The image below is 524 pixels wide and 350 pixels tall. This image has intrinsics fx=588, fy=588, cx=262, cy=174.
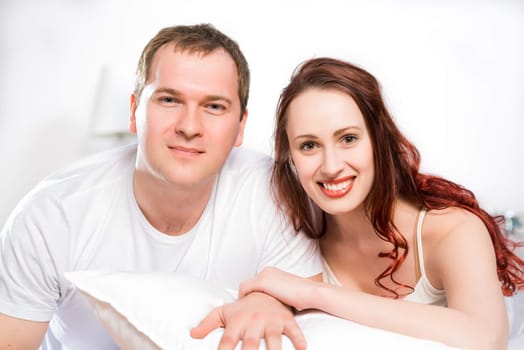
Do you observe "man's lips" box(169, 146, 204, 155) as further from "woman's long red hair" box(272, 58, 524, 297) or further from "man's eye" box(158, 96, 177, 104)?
"woman's long red hair" box(272, 58, 524, 297)

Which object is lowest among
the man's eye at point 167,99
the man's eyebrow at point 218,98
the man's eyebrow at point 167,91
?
the man's eye at point 167,99

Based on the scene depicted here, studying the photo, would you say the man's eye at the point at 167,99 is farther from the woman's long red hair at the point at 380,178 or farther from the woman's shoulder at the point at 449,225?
the woman's shoulder at the point at 449,225

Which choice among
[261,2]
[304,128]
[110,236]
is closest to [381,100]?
[304,128]

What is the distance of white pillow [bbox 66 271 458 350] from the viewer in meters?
0.93

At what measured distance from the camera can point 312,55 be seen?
95.3 inches

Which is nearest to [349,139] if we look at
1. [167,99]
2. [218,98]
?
[218,98]

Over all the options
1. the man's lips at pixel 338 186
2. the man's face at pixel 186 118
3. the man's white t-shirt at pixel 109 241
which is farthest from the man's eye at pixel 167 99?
the man's lips at pixel 338 186

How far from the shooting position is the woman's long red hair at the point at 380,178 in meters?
1.40

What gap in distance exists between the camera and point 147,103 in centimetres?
140

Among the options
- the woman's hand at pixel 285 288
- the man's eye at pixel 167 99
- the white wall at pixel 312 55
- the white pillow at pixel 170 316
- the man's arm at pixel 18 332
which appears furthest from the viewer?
the white wall at pixel 312 55

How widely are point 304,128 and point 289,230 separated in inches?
11.5

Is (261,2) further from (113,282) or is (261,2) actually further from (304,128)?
(113,282)

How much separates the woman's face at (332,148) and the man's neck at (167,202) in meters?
0.28

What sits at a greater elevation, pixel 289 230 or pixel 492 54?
pixel 492 54
